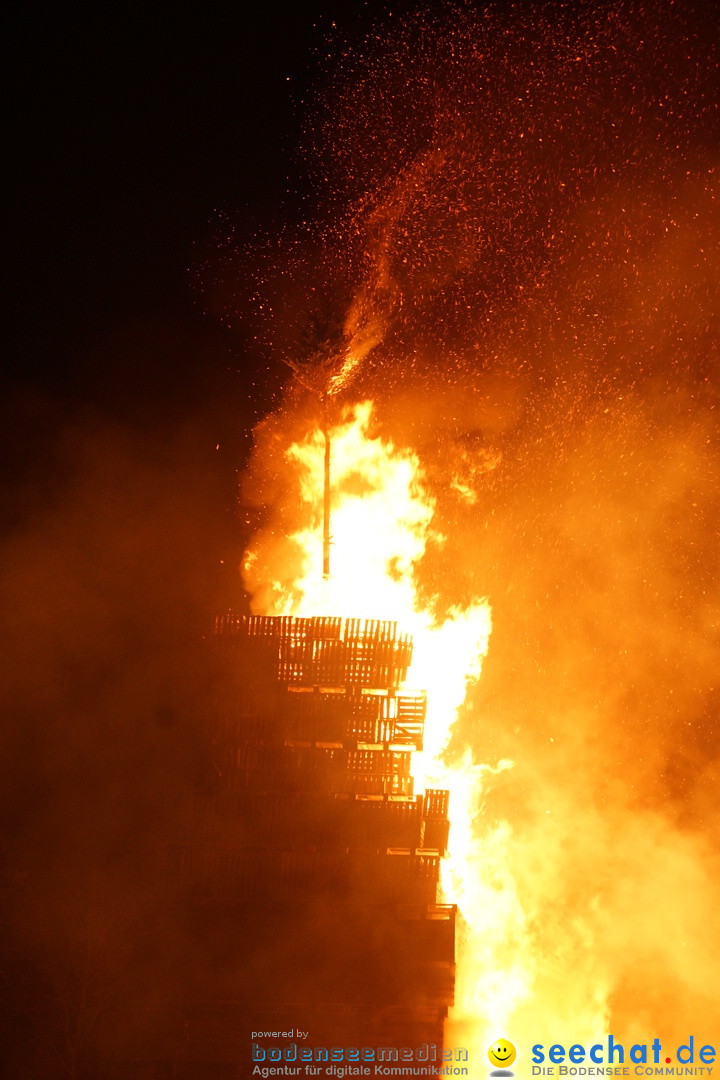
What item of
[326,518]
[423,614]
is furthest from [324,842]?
[326,518]

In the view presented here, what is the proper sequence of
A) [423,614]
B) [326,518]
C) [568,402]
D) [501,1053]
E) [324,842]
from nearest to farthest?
[324,842] < [501,1053] < [326,518] < [423,614] < [568,402]

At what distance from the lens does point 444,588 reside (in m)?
8.39

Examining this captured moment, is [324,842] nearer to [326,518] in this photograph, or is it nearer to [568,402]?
[326,518]

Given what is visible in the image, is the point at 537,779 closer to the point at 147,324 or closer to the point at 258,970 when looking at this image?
the point at 258,970

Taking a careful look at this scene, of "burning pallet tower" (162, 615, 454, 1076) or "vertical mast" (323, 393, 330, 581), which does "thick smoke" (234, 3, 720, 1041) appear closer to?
"vertical mast" (323, 393, 330, 581)

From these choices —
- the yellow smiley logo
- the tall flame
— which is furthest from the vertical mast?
the yellow smiley logo

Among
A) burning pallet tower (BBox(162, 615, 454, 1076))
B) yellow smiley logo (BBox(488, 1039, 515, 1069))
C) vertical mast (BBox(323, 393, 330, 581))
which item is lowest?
yellow smiley logo (BBox(488, 1039, 515, 1069))

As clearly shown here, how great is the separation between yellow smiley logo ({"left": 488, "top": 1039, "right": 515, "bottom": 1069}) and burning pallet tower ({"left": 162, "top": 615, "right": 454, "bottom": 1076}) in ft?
5.09

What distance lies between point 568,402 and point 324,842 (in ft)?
16.8

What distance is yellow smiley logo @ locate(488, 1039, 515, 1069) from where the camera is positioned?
273 inches

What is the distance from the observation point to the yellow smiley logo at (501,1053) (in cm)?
694

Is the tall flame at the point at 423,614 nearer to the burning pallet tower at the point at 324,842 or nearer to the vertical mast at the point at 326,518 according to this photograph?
the vertical mast at the point at 326,518

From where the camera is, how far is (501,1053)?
6.99 meters

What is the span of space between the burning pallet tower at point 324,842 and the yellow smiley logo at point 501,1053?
1.55m
